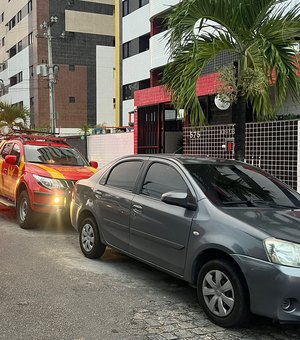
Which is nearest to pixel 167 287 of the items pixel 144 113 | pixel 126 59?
pixel 144 113

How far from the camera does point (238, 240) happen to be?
13.0ft

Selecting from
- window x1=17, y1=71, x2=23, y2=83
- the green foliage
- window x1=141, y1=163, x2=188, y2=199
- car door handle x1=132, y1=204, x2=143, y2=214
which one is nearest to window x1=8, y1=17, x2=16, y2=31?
window x1=17, y1=71, x2=23, y2=83

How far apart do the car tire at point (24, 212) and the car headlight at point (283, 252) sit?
18.2 feet

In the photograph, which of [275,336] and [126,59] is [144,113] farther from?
[126,59]

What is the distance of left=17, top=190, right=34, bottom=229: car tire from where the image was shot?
8367 mm

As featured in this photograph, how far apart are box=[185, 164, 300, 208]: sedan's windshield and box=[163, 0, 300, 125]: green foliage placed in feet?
7.60

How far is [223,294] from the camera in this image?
161 inches

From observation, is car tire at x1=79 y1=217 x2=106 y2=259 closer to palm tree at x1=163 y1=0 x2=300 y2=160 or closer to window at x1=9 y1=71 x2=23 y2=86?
palm tree at x1=163 y1=0 x2=300 y2=160

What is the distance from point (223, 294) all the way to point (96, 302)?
1.38 metres

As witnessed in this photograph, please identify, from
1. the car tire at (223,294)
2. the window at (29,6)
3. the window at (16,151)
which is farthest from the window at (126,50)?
the car tire at (223,294)

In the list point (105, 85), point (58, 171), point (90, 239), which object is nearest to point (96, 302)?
point (90, 239)

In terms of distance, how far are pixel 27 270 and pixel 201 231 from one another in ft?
8.63

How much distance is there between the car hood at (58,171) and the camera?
841 centimetres

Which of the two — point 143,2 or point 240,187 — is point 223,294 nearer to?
point 240,187
